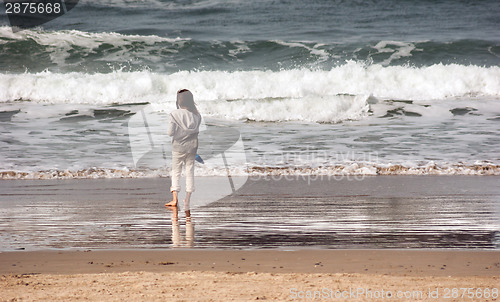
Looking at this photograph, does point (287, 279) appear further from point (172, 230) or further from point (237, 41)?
point (237, 41)

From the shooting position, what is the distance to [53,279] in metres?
3.74

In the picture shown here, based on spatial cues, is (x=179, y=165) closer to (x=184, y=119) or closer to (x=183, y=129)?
(x=183, y=129)

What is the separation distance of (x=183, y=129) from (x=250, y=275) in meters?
3.19

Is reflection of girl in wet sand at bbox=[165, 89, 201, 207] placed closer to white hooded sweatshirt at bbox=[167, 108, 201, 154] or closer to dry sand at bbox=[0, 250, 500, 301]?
white hooded sweatshirt at bbox=[167, 108, 201, 154]

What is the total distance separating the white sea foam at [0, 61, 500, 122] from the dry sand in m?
12.7

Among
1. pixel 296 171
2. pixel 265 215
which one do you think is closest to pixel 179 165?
pixel 265 215

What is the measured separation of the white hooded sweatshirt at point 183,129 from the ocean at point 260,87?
2804mm

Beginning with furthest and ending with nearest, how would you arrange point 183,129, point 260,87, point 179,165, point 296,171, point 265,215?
point 260,87 < point 296,171 < point 179,165 < point 183,129 < point 265,215

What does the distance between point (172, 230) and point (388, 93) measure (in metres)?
14.2

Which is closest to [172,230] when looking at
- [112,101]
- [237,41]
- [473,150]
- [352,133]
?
[473,150]

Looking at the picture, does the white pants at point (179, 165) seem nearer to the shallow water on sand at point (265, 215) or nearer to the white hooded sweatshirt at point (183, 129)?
the white hooded sweatshirt at point (183, 129)

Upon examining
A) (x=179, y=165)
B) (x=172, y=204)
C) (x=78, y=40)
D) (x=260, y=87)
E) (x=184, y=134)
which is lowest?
(x=260, y=87)

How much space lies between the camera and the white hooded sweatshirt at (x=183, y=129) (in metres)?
6.68

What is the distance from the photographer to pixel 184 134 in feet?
22.1
